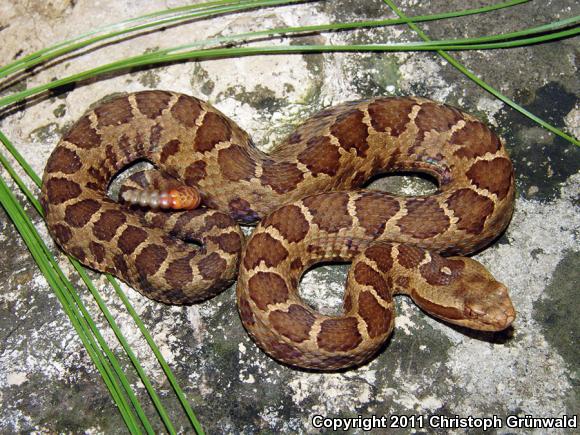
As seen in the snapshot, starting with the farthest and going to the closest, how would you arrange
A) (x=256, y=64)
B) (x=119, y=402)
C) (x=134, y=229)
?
1. (x=256, y=64)
2. (x=134, y=229)
3. (x=119, y=402)

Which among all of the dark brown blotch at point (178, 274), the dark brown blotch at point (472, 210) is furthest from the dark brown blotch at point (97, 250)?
the dark brown blotch at point (472, 210)

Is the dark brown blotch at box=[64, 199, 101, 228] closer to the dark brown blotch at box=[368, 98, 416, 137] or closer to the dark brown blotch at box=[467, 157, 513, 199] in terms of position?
the dark brown blotch at box=[368, 98, 416, 137]

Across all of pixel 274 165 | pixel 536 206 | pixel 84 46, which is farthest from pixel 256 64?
pixel 536 206

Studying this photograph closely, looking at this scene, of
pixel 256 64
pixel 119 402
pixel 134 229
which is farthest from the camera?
pixel 256 64

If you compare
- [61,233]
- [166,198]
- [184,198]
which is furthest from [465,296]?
[61,233]

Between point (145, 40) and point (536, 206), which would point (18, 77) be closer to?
point (145, 40)

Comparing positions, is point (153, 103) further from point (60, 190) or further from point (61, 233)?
point (61, 233)

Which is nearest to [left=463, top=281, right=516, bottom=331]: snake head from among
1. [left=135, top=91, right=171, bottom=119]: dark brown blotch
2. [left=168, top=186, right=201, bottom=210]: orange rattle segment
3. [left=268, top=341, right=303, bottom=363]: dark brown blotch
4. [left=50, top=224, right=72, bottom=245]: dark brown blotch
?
[left=268, top=341, right=303, bottom=363]: dark brown blotch
